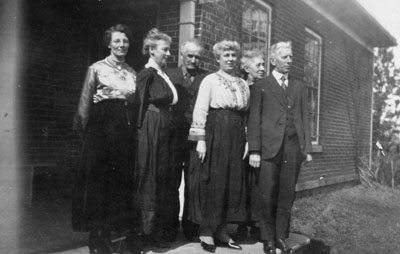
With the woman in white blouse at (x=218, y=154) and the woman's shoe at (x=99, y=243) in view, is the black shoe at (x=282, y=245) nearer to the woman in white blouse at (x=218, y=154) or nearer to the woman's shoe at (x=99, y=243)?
the woman in white blouse at (x=218, y=154)

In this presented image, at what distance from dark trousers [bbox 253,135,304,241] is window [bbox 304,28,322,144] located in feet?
17.2

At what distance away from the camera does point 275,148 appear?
412 centimetres

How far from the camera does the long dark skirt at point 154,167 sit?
145 inches

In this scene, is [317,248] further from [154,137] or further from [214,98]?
[154,137]

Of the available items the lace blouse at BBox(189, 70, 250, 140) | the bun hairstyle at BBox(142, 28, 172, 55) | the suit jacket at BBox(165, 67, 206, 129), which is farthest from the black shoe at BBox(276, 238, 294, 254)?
the bun hairstyle at BBox(142, 28, 172, 55)

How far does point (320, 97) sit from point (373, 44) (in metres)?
4.20

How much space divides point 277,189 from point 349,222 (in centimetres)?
328

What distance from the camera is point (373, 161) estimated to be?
1262 centimetres

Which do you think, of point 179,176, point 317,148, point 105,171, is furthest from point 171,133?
point 317,148

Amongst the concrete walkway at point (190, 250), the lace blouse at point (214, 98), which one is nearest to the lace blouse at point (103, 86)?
the lace blouse at point (214, 98)

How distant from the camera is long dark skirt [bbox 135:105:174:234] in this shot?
367cm

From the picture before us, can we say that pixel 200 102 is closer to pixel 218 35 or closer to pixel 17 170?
A: pixel 218 35

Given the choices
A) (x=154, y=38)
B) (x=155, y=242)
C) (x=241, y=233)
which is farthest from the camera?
(x=241, y=233)

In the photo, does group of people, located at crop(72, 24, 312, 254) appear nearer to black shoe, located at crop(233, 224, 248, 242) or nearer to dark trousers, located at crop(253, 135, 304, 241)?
dark trousers, located at crop(253, 135, 304, 241)
